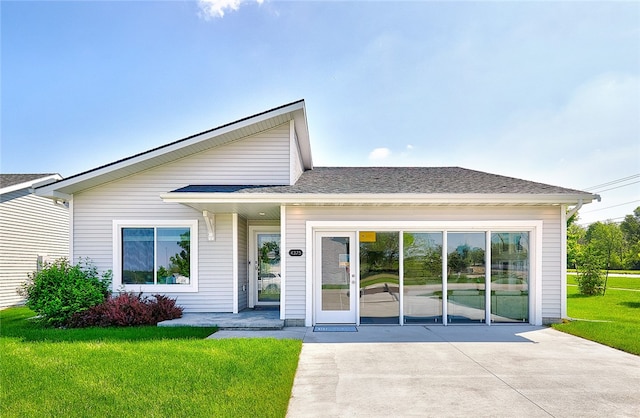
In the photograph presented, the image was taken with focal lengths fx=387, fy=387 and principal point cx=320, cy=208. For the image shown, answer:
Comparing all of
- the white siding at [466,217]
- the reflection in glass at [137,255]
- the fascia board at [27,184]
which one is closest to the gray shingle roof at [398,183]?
the white siding at [466,217]

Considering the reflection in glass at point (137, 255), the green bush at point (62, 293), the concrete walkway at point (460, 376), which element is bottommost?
the concrete walkway at point (460, 376)

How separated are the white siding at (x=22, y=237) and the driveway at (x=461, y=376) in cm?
1201

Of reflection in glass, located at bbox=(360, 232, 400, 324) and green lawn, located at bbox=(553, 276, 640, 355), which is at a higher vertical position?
reflection in glass, located at bbox=(360, 232, 400, 324)

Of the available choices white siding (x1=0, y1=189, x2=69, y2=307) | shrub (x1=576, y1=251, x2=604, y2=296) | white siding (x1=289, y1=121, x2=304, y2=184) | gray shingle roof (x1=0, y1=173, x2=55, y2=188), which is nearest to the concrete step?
white siding (x1=289, y1=121, x2=304, y2=184)

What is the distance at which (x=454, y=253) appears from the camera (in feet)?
28.7

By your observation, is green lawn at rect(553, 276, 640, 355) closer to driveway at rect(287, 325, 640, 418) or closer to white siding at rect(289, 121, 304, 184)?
driveway at rect(287, 325, 640, 418)

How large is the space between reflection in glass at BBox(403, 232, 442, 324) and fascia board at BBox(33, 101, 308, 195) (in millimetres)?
4154

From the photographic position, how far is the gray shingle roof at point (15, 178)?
13.9 meters

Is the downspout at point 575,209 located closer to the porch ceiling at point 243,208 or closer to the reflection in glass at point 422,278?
the reflection in glass at point 422,278

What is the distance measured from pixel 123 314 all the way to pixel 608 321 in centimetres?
1116

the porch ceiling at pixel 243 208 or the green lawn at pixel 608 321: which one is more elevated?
the porch ceiling at pixel 243 208

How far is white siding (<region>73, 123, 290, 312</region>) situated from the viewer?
970 cm

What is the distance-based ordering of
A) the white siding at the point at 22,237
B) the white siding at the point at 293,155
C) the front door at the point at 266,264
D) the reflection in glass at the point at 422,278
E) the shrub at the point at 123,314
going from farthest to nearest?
the white siding at the point at 22,237 → the front door at the point at 266,264 → the white siding at the point at 293,155 → the reflection in glass at the point at 422,278 → the shrub at the point at 123,314

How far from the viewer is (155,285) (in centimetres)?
965
